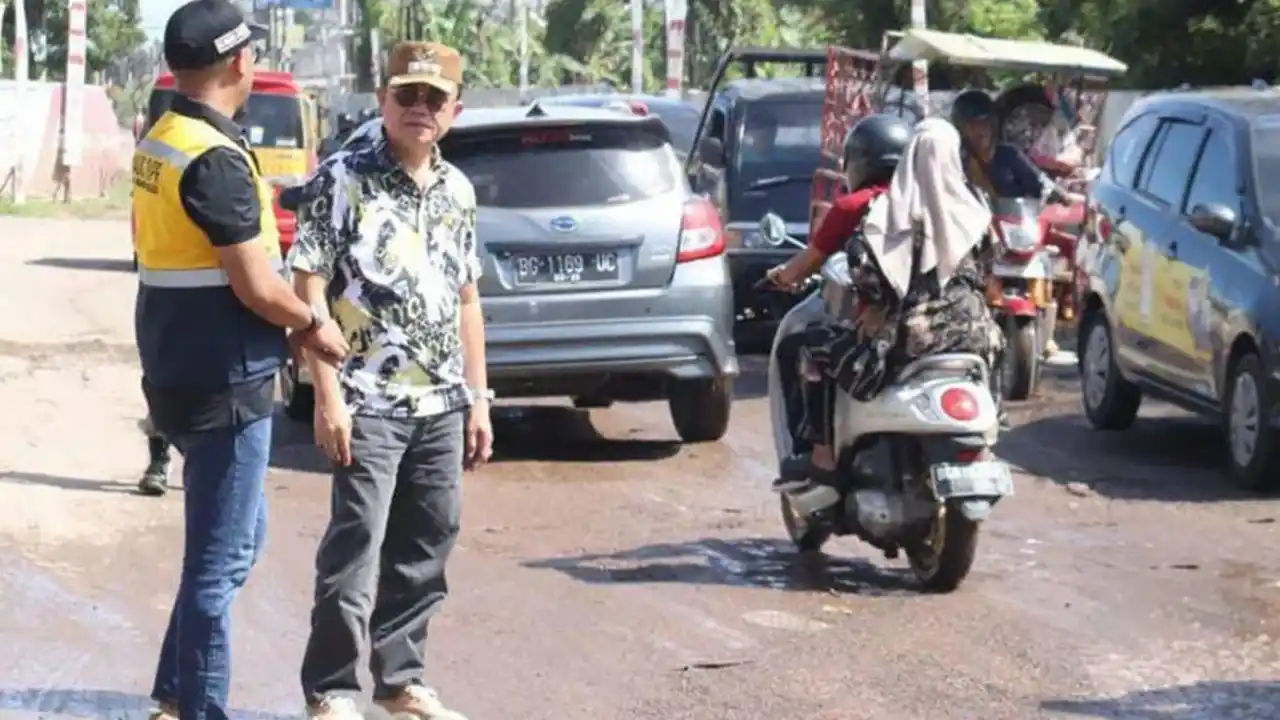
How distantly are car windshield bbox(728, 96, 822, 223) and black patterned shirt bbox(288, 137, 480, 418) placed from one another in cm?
1055

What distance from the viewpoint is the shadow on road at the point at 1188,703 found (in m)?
6.53

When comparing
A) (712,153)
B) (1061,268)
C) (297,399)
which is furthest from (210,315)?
(1061,268)

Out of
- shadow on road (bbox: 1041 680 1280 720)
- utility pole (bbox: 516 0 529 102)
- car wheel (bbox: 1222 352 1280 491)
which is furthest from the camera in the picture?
utility pole (bbox: 516 0 529 102)

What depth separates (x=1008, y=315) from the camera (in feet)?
44.7

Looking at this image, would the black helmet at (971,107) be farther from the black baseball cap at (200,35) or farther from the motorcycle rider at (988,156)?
the black baseball cap at (200,35)

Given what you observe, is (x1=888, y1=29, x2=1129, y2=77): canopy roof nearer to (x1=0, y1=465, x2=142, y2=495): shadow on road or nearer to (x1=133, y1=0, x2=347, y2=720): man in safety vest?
(x1=0, y1=465, x2=142, y2=495): shadow on road

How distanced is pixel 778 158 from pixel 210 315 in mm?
12006

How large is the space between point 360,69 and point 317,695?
85546 millimetres

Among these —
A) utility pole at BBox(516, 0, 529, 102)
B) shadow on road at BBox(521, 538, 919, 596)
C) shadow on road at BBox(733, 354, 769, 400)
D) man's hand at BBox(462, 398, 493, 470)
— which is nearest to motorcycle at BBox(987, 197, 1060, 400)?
shadow on road at BBox(733, 354, 769, 400)

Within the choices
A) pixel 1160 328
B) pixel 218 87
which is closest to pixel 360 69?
pixel 1160 328

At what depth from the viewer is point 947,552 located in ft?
26.5

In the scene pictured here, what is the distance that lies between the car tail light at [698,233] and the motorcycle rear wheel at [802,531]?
245 centimetres

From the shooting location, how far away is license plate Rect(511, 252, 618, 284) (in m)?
11.0

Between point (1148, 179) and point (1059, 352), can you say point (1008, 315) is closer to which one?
point (1148, 179)
